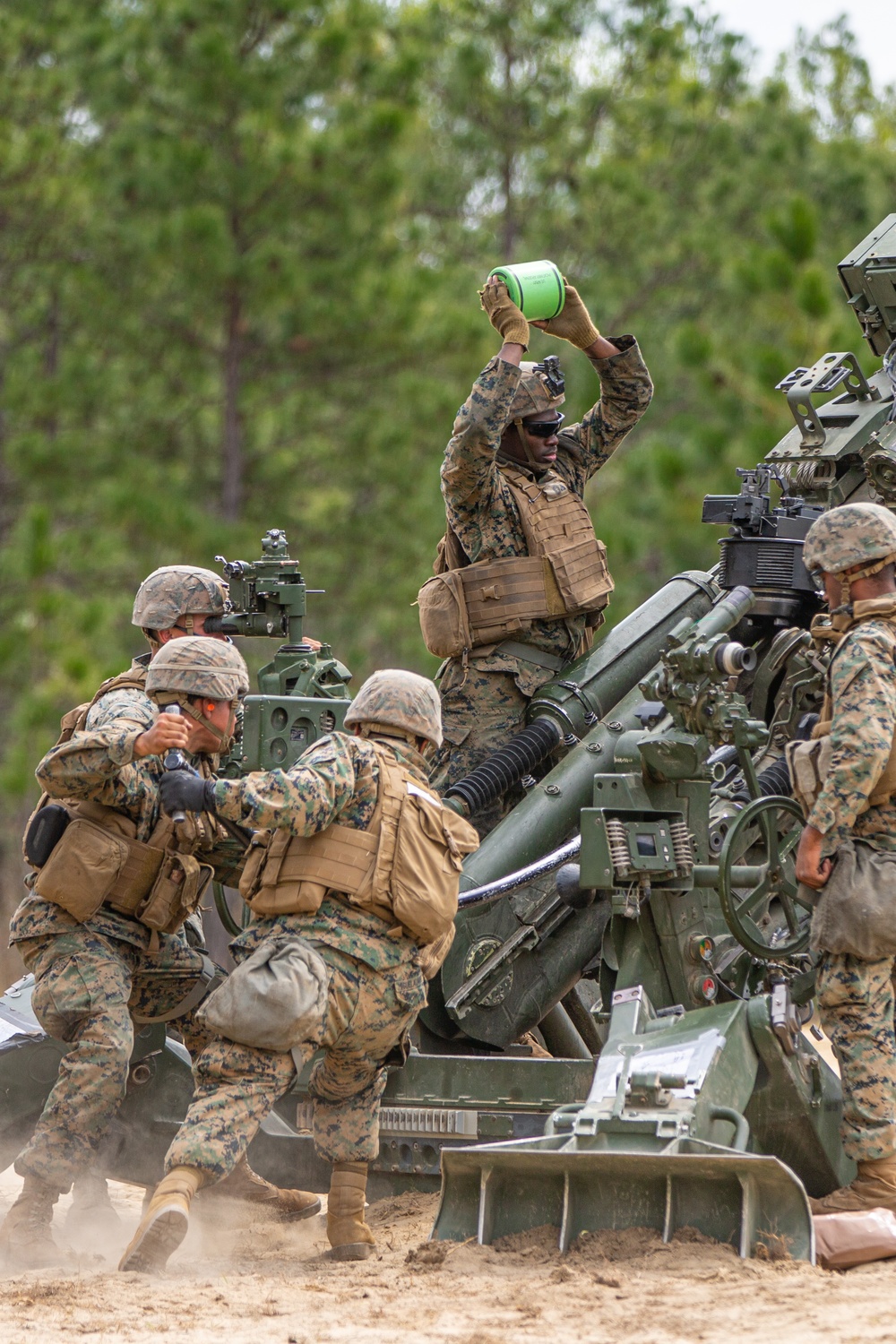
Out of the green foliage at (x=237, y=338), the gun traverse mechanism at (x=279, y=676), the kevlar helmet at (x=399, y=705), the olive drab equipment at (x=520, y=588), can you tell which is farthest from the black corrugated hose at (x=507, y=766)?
the green foliage at (x=237, y=338)

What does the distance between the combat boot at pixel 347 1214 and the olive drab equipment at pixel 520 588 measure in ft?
8.11

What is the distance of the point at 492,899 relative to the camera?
22.4ft

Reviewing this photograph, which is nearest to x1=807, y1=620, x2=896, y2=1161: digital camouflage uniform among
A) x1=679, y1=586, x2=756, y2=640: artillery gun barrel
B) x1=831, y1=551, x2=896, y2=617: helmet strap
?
x1=831, y1=551, x2=896, y2=617: helmet strap

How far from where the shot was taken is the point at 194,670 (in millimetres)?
5973

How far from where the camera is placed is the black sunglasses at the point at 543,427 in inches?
300

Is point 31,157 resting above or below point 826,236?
below

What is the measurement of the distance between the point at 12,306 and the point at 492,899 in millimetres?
9042

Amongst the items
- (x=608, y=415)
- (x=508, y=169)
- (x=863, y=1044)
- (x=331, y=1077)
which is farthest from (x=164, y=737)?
(x=508, y=169)

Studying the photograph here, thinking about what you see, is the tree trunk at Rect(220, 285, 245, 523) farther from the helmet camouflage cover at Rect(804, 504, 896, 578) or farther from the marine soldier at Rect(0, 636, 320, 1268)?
the helmet camouflage cover at Rect(804, 504, 896, 578)

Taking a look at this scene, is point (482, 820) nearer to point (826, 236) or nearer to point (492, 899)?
point (492, 899)

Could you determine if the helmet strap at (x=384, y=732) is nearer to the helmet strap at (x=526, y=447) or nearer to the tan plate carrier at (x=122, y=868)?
the tan plate carrier at (x=122, y=868)

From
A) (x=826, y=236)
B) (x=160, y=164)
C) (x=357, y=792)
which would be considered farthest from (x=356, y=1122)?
(x=826, y=236)

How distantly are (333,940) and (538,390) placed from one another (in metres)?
2.87

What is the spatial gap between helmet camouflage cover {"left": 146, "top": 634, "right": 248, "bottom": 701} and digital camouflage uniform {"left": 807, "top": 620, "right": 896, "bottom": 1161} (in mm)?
1916
